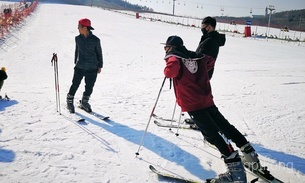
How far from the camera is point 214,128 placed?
3213 mm

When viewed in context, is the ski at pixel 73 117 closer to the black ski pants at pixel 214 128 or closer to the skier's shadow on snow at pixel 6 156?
the skier's shadow on snow at pixel 6 156

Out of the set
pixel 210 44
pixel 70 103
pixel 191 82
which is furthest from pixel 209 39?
pixel 70 103

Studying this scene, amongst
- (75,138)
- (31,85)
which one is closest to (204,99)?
(75,138)

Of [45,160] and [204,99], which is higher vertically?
[204,99]

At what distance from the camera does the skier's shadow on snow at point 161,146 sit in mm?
3732

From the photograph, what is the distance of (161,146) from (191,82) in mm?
1586

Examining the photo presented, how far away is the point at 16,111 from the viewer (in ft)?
17.7

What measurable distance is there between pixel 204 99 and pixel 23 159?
8.90ft

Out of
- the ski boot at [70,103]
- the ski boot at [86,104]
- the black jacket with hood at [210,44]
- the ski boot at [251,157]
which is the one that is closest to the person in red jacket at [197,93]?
the ski boot at [251,157]

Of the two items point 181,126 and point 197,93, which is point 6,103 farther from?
point 197,93

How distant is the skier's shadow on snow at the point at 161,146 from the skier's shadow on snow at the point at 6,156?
65.6 inches

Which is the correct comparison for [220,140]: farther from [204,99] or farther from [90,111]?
[90,111]

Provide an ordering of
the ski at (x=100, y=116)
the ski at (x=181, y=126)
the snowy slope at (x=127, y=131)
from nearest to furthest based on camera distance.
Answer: the snowy slope at (x=127, y=131)
the ski at (x=181, y=126)
the ski at (x=100, y=116)

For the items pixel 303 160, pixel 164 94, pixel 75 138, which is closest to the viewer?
pixel 303 160
